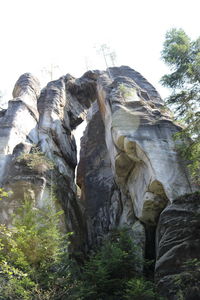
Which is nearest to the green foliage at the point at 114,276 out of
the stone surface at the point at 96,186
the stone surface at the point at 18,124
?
the stone surface at the point at 18,124

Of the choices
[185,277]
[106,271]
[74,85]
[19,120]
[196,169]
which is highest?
[74,85]

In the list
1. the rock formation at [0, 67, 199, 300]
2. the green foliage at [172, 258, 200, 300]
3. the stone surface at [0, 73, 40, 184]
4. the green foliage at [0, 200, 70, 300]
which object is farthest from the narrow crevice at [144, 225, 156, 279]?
the stone surface at [0, 73, 40, 184]

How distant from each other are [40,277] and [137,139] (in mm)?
7709

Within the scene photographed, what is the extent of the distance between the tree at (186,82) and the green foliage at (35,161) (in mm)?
6037

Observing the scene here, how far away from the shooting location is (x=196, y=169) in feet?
38.4

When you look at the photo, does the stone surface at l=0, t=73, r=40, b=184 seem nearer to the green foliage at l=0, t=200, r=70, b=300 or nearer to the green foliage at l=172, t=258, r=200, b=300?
the green foliage at l=0, t=200, r=70, b=300

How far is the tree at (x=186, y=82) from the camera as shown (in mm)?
11470

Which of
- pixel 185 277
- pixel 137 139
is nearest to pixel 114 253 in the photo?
pixel 185 277

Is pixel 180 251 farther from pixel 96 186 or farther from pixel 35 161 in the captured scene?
pixel 96 186

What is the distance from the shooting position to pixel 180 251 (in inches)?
371

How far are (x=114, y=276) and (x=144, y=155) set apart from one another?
18.3 ft

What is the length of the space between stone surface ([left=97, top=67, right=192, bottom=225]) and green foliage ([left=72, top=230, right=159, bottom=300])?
3.05 metres

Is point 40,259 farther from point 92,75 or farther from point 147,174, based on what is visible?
point 92,75

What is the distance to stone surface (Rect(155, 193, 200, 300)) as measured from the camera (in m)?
8.20
